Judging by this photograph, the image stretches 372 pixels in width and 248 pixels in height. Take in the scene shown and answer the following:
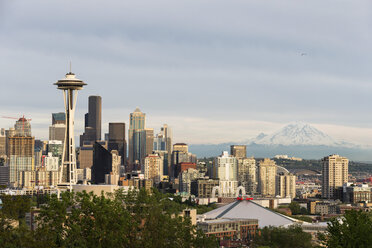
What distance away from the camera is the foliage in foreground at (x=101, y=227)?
46.3m

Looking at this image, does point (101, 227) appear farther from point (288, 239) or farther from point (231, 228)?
point (231, 228)

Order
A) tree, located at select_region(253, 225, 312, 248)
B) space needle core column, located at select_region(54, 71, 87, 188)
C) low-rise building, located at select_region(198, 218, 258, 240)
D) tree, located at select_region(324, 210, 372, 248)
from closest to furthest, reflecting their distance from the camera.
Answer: tree, located at select_region(324, 210, 372, 248)
tree, located at select_region(253, 225, 312, 248)
low-rise building, located at select_region(198, 218, 258, 240)
space needle core column, located at select_region(54, 71, 87, 188)

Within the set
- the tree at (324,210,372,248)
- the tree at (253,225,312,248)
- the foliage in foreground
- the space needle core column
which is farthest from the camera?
the space needle core column

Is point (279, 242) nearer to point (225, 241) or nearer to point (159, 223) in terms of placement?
point (225, 241)

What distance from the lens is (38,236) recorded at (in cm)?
4569

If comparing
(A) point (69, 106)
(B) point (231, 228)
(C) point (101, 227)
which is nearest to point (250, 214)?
(B) point (231, 228)

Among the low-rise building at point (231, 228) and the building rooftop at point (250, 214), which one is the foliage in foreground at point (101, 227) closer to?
the low-rise building at point (231, 228)

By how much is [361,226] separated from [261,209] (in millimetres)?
123079

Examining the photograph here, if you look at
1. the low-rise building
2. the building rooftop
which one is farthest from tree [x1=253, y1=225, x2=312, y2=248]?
the building rooftop

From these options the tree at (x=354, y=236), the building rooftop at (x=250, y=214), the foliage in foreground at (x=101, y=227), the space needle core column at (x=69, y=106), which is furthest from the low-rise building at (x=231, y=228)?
the tree at (x=354, y=236)

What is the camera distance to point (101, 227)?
161 ft

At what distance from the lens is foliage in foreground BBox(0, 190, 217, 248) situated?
46312 mm

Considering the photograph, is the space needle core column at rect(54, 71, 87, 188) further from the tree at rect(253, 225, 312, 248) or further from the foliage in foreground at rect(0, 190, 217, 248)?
the foliage in foreground at rect(0, 190, 217, 248)

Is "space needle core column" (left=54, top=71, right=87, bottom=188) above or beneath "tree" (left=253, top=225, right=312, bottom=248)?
above
